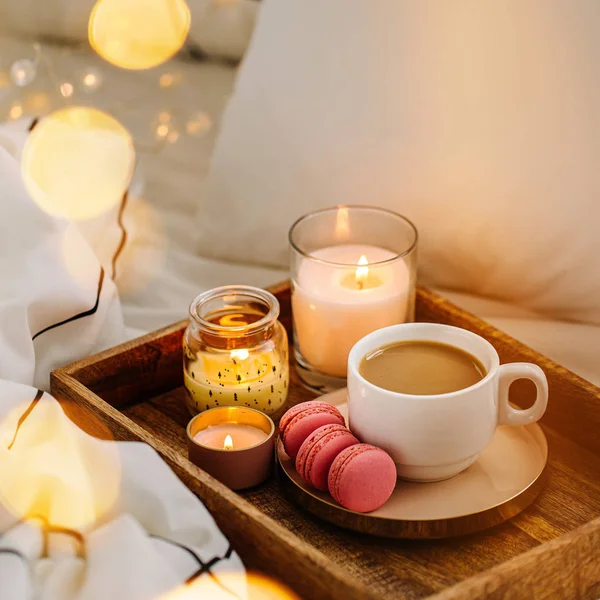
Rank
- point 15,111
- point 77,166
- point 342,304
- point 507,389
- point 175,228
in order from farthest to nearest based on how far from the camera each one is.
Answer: point 15,111 → point 175,228 → point 77,166 → point 342,304 → point 507,389

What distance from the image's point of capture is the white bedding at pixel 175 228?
900 millimetres

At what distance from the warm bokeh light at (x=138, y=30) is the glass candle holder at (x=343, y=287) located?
1.59 ft

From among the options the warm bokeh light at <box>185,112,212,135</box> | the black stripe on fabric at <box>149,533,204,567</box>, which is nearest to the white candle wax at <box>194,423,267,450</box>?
the black stripe on fabric at <box>149,533,204,567</box>

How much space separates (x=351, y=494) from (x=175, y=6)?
819 mm

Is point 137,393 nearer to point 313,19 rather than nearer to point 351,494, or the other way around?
point 351,494

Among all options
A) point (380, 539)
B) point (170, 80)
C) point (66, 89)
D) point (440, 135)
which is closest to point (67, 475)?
point (380, 539)

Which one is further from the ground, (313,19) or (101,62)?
(313,19)

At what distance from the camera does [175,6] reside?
1.22 meters

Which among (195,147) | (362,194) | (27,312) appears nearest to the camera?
(27,312)

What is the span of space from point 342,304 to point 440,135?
→ 21cm

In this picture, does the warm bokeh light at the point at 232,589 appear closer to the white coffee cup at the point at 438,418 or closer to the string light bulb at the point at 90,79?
the white coffee cup at the point at 438,418

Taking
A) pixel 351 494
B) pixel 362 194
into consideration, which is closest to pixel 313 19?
pixel 362 194

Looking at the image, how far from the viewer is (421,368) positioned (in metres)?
0.70

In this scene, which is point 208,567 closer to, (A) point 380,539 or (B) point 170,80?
(A) point 380,539
